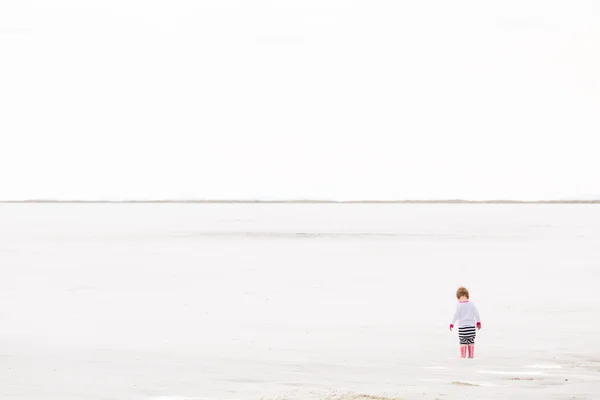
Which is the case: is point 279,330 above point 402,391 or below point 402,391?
above

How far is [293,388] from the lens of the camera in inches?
616

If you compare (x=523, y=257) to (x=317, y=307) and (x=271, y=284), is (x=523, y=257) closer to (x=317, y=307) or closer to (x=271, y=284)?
(x=271, y=284)

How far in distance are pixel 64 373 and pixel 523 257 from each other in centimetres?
5013

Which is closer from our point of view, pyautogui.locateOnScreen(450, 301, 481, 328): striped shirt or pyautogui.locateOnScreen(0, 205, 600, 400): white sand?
pyautogui.locateOnScreen(0, 205, 600, 400): white sand

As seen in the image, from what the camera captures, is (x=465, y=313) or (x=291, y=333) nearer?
(x=465, y=313)

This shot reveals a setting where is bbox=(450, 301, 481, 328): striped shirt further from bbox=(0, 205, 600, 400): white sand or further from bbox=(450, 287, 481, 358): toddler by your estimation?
Result: bbox=(0, 205, 600, 400): white sand

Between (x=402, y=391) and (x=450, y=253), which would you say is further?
(x=450, y=253)

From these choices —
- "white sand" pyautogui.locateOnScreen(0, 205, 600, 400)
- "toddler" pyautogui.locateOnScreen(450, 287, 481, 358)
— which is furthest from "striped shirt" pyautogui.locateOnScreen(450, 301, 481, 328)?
"white sand" pyautogui.locateOnScreen(0, 205, 600, 400)

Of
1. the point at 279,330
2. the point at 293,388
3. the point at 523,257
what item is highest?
the point at 523,257

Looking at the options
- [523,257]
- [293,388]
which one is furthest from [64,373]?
[523,257]

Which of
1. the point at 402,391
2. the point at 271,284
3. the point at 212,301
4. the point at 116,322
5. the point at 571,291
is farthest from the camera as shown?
the point at 271,284

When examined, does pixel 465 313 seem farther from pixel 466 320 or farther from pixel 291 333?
pixel 291 333

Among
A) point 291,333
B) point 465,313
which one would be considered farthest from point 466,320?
point 291,333

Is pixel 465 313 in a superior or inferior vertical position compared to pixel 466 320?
superior
